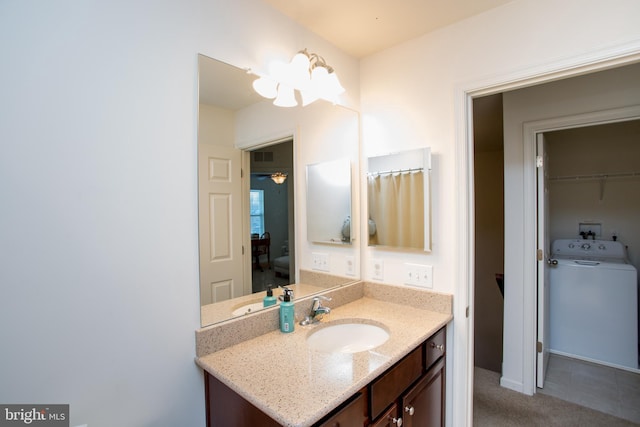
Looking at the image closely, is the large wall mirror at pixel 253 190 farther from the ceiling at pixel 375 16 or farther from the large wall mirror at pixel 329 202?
the ceiling at pixel 375 16

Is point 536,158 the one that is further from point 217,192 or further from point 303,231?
point 217,192

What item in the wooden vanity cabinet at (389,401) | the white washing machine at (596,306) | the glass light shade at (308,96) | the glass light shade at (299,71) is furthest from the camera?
the white washing machine at (596,306)

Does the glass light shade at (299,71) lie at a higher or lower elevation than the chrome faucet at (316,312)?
higher

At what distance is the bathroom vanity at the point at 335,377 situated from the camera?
2.92 feet

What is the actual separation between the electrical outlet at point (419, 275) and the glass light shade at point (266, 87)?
46.3 inches

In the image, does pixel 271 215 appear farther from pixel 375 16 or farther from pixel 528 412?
pixel 528 412

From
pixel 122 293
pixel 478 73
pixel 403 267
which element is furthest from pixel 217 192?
pixel 478 73

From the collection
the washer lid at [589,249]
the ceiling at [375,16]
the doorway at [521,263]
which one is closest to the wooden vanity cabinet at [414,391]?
the doorway at [521,263]

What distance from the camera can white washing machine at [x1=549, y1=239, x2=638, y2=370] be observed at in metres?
2.72

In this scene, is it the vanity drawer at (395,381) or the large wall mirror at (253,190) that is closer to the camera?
the vanity drawer at (395,381)

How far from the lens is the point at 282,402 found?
33.6 inches

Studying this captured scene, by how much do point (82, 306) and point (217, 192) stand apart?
575 millimetres

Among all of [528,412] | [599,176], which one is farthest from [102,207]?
[599,176]

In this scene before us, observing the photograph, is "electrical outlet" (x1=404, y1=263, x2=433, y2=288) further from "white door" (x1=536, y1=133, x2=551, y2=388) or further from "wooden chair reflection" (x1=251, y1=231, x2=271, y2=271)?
"white door" (x1=536, y1=133, x2=551, y2=388)
